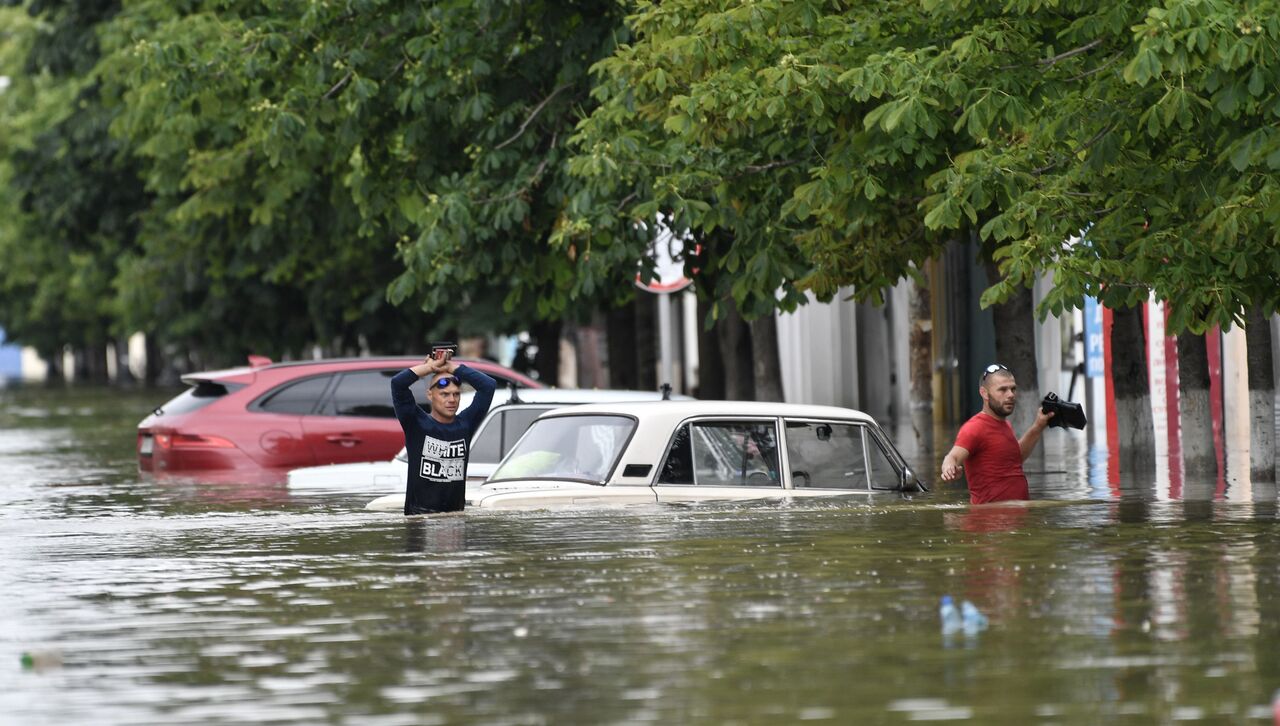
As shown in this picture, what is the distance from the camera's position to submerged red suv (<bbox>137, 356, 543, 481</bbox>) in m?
22.9

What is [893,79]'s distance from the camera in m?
16.0

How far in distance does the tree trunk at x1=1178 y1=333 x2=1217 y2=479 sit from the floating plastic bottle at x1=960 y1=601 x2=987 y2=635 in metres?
10.3

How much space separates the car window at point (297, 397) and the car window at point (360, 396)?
0.50 ft

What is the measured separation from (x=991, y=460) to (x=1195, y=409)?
5.99 meters

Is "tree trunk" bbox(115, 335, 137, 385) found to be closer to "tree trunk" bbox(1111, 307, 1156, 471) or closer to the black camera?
"tree trunk" bbox(1111, 307, 1156, 471)

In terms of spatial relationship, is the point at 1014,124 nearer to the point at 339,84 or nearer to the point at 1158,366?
the point at 339,84

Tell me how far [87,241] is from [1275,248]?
31088mm

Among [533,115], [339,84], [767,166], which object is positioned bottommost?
[767,166]

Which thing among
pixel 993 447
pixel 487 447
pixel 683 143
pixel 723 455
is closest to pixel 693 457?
pixel 723 455

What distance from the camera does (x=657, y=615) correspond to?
1033 centimetres

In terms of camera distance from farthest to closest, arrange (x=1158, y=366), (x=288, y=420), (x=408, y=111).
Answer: (x=1158, y=366), (x=408, y=111), (x=288, y=420)

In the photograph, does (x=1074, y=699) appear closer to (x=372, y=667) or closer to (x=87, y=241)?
(x=372, y=667)

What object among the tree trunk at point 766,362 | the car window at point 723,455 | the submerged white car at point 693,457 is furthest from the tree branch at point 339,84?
the car window at point 723,455

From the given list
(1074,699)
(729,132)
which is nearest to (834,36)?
(729,132)
